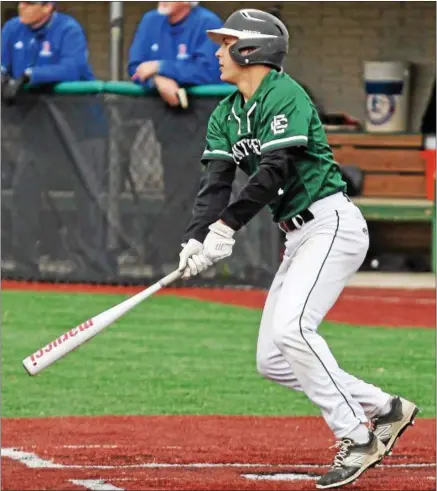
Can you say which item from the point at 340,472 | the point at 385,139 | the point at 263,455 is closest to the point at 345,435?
the point at 340,472

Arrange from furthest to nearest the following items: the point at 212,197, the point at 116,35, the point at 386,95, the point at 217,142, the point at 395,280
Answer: the point at 386,95
the point at 395,280
the point at 116,35
the point at 212,197
the point at 217,142

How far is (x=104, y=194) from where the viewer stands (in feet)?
41.3

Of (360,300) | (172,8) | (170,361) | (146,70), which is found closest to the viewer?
(170,361)

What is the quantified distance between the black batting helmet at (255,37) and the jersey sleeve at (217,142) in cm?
26

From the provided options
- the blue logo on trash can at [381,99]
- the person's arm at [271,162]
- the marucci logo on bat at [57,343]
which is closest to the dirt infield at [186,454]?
the marucci logo on bat at [57,343]

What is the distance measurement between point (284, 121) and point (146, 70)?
614 cm

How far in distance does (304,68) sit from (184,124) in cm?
436

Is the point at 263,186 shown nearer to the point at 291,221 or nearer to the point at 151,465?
the point at 291,221

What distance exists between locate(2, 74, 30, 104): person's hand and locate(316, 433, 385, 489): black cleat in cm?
687

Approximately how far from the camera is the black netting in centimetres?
1243

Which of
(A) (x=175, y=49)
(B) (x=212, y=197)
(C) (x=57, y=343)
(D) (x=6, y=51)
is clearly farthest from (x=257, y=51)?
(D) (x=6, y=51)

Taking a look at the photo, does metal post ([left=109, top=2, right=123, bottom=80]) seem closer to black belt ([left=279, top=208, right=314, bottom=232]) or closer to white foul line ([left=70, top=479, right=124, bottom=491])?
black belt ([left=279, top=208, right=314, bottom=232])

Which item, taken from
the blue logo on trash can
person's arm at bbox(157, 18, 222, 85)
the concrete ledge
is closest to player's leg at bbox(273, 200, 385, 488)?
person's arm at bbox(157, 18, 222, 85)

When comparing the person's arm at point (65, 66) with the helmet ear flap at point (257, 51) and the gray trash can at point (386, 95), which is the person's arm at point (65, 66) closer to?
the gray trash can at point (386, 95)
